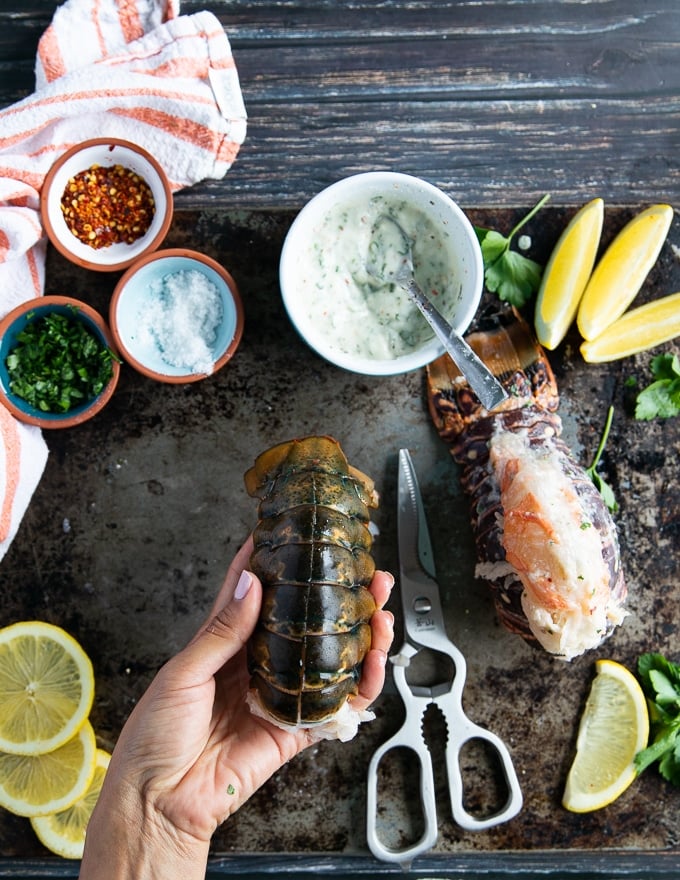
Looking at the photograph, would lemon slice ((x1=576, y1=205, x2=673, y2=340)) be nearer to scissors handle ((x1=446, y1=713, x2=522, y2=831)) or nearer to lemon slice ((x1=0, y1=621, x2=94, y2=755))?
scissors handle ((x1=446, y1=713, x2=522, y2=831))

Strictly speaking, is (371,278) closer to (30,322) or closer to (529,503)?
(529,503)

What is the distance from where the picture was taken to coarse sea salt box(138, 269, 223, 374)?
272cm

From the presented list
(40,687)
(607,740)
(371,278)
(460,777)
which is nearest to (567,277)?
(371,278)

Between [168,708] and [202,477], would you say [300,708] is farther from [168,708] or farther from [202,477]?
[202,477]

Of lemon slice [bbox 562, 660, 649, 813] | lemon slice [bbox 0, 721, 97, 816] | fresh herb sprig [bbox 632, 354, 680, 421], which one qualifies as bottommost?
lemon slice [bbox 562, 660, 649, 813]

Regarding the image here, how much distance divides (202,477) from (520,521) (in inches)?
43.4

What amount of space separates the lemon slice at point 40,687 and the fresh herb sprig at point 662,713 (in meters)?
1.92

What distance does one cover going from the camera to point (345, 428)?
2.88 metres

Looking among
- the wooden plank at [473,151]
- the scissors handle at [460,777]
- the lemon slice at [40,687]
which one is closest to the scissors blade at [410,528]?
the scissors handle at [460,777]

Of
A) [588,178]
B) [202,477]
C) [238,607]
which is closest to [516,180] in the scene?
[588,178]

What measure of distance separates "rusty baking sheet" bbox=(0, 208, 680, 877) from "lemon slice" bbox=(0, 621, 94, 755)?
12cm

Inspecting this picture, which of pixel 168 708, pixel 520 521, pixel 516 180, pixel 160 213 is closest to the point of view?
pixel 168 708

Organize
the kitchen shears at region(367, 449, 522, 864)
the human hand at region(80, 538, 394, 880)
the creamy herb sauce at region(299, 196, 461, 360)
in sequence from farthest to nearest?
the kitchen shears at region(367, 449, 522, 864)
the creamy herb sauce at region(299, 196, 461, 360)
the human hand at region(80, 538, 394, 880)

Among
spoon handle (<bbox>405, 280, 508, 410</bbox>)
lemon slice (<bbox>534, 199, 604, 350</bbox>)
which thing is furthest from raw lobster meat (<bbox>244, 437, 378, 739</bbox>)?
lemon slice (<bbox>534, 199, 604, 350</bbox>)
